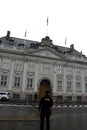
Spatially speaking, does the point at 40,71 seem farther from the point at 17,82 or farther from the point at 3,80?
the point at 3,80

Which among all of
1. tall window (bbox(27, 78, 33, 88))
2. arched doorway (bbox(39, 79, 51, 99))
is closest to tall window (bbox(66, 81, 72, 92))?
arched doorway (bbox(39, 79, 51, 99))

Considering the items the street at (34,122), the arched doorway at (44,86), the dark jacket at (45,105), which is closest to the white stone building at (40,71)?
the arched doorway at (44,86)

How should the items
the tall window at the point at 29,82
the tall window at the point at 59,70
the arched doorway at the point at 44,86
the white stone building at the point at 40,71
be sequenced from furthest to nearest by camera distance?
the tall window at the point at 59,70, the arched doorway at the point at 44,86, the tall window at the point at 29,82, the white stone building at the point at 40,71

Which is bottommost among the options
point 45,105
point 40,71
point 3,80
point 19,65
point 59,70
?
point 45,105

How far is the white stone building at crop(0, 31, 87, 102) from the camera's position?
44.6 m

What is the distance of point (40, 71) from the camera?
47781 mm

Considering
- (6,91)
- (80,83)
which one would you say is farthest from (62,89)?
(6,91)

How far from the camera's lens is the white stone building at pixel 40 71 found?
44594 mm

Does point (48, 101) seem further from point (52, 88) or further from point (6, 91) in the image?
point (52, 88)

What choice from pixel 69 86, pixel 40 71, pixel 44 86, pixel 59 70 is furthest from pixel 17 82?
pixel 69 86

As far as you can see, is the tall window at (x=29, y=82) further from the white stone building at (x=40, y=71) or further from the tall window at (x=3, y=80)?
the tall window at (x=3, y=80)

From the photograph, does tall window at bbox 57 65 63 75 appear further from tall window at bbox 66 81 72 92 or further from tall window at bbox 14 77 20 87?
tall window at bbox 14 77 20 87

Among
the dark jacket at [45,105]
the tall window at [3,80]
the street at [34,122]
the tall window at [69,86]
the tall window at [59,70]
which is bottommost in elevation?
the street at [34,122]

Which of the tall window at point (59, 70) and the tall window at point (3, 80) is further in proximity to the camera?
the tall window at point (59, 70)
